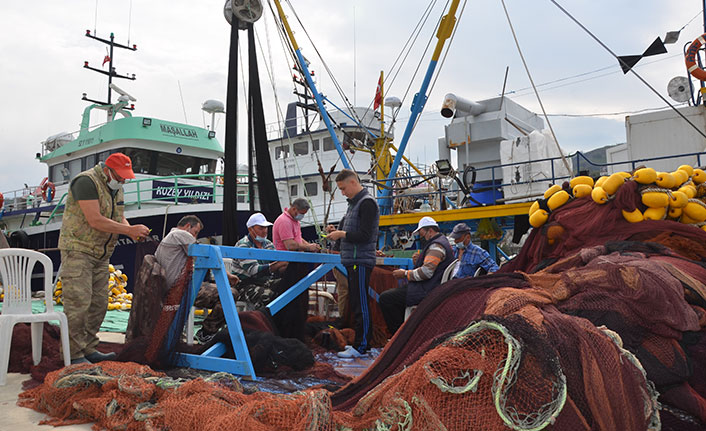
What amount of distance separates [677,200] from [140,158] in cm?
1453

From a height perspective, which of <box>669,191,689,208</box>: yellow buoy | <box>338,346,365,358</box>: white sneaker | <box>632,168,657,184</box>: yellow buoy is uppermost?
<box>632,168,657,184</box>: yellow buoy

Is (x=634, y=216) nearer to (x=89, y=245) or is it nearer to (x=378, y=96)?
(x=89, y=245)

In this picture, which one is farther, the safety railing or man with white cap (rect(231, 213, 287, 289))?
man with white cap (rect(231, 213, 287, 289))

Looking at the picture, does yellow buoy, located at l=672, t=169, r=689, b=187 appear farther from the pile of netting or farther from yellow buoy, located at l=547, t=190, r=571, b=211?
the pile of netting

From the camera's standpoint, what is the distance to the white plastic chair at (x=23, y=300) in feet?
11.7

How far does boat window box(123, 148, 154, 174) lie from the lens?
50.6 ft

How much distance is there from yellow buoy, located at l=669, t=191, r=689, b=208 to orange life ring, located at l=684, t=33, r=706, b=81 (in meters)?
8.45

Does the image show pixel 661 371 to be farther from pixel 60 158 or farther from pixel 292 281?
pixel 60 158

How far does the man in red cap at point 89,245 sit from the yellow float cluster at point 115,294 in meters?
4.69

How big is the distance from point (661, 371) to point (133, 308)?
134 inches

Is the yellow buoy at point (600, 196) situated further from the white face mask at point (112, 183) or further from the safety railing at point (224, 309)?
the white face mask at point (112, 183)

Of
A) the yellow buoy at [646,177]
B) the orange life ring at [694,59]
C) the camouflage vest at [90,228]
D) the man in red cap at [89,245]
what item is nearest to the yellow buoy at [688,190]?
the yellow buoy at [646,177]

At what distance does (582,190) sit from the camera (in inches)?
182

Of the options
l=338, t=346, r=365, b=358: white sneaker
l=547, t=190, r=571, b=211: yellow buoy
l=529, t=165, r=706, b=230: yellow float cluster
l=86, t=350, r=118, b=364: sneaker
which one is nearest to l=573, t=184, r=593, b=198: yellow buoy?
l=529, t=165, r=706, b=230: yellow float cluster
